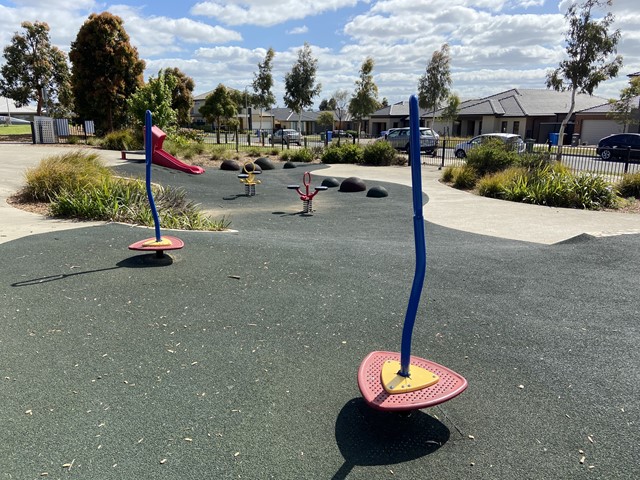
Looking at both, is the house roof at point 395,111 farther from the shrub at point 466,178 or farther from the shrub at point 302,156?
the shrub at point 466,178

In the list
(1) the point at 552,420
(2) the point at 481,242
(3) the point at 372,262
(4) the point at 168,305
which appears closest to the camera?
(1) the point at 552,420

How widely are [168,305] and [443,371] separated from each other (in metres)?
2.81

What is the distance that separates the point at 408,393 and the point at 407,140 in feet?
92.2

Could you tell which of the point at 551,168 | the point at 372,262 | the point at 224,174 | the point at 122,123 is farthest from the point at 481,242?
the point at 122,123

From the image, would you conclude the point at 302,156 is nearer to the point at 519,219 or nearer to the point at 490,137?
the point at 490,137

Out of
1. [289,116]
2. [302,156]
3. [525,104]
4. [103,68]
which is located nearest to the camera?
[302,156]

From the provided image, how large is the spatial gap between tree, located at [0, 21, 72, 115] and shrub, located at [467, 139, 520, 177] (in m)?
33.8

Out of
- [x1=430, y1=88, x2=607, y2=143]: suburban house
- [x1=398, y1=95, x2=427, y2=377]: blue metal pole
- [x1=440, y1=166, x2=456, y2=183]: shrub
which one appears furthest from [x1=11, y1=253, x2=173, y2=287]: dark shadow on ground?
[x1=430, y1=88, x2=607, y2=143]: suburban house

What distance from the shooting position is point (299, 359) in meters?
3.81

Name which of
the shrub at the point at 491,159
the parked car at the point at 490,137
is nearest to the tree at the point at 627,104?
the parked car at the point at 490,137

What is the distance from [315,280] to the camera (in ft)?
18.2

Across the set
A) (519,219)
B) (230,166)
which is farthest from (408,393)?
(230,166)

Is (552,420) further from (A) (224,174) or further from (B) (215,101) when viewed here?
(B) (215,101)

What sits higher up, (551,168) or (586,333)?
(551,168)
